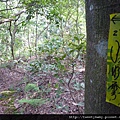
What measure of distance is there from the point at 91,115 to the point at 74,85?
1310 mm

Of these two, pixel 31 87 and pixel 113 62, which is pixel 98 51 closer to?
pixel 113 62

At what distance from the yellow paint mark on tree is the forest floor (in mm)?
1025

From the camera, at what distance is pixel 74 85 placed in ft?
7.01

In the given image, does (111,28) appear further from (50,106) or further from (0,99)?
(0,99)

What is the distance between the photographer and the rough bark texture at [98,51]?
69 centimetres

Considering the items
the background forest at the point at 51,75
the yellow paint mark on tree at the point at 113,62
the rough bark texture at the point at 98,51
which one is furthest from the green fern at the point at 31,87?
the yellow paint mark on tree at the point at 113,62

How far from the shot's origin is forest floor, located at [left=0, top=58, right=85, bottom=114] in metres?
1.94

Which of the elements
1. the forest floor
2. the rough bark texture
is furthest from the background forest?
the rough bark texture

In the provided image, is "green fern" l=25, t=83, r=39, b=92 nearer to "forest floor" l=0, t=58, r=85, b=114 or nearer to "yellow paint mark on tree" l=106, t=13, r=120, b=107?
"forest floor" l=0, t=58, r=85, b=114

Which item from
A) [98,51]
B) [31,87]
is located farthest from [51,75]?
[98,51]

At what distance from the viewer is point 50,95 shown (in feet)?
7.33

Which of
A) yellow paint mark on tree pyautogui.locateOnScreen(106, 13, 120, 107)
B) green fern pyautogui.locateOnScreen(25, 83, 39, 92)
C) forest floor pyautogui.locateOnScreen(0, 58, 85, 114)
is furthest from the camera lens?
green fern pyautogui.locateOnScreen(25, 83, 39, 92)

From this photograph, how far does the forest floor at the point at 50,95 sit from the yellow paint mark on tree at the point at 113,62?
103 cm

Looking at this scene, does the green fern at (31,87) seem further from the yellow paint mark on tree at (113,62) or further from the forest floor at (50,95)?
the yellow paint mark on tree at (113,62)
